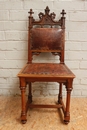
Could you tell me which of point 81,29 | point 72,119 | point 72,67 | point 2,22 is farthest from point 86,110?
point 2,22

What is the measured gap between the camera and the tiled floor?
3.81 feet

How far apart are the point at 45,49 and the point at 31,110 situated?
643mm

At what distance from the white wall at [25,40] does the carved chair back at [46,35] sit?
0.12 metres

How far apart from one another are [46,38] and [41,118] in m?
0.77

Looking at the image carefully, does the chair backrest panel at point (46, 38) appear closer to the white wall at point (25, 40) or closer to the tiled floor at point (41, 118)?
the white wall at point (25, 40)

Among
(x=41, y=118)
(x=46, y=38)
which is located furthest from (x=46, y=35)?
(x=41, y=118)

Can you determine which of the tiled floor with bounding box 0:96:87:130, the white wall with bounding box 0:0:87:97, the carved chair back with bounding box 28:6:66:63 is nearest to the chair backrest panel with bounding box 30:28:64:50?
the carved chair back with bounding box 28:6:66:63

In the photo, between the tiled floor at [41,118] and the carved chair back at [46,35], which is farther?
the carved chair back at [46,35]

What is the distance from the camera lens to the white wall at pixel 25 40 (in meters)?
1.48

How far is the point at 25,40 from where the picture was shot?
1.55 m

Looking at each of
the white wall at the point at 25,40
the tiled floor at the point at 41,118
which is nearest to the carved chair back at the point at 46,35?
the white wall at the point at 25,40

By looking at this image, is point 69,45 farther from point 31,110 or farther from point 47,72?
point 31,110

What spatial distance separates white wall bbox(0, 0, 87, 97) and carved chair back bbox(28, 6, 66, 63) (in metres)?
0.12

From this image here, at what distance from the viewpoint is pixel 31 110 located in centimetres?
142
